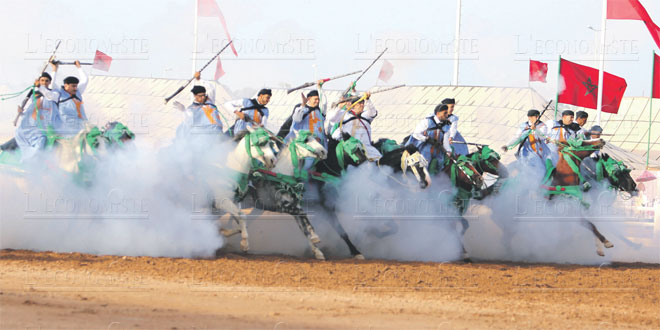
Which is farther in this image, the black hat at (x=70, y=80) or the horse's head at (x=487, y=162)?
the black hat at (x=70, y=80)

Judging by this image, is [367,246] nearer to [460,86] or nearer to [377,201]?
[377,201]

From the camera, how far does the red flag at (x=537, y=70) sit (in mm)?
25812

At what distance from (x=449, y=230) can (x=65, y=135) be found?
6.29 metres

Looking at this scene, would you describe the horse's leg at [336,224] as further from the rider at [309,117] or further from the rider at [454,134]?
→ the rider at [454,134]

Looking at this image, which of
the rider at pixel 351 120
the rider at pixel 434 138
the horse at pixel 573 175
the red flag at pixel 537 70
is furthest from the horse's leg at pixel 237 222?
the red flag at pixel 537 70

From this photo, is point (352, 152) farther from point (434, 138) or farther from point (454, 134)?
point (454, 134)

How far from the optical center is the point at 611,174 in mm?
14000

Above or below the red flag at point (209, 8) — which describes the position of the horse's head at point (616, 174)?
below

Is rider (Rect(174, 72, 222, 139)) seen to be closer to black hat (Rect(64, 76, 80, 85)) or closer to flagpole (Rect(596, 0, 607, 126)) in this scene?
black hat (Rect(64, 76, 80, 85))

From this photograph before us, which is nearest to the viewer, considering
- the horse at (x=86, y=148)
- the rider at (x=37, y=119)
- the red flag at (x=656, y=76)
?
the horse at (x=86, y=148)

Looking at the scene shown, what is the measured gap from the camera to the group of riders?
1293 cm

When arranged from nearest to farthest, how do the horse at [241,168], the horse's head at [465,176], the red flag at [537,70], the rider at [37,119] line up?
the horse at [241,168] → the rider at [37,119] → the horse's head at [465,176] → the red flag at [537,70]

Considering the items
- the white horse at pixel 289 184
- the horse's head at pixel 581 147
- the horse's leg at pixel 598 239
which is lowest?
the horse's leg at pixel 598 239

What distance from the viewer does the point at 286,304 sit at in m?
8.93
